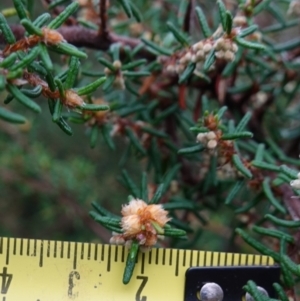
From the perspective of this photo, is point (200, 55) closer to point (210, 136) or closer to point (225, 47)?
point (225, 47)

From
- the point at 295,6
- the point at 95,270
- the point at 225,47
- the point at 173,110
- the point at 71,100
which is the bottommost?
the point at 95,270

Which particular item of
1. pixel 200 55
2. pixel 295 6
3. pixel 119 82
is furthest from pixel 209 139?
pixel 295 6

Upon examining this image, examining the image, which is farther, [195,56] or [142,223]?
[195,56]

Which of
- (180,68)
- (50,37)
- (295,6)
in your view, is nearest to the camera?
(50,37)

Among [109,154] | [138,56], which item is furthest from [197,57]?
[109,154]

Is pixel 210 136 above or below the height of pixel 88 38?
below

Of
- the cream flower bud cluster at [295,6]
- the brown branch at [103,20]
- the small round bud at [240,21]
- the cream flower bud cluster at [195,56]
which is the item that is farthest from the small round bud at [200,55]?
the cream flower bud cluster at [295,6]

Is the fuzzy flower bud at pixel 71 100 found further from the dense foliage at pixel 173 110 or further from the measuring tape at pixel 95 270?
the measuring tape at pixel 95 270
